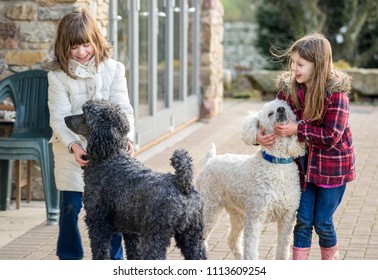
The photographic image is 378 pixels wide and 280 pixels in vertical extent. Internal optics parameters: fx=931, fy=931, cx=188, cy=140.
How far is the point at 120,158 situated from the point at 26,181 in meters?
3.11

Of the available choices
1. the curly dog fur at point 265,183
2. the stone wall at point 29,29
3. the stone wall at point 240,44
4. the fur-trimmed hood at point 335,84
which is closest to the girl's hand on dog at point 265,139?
the curly dog fur at point 265,183

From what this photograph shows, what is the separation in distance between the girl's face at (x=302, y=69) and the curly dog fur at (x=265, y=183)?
18 centimetres

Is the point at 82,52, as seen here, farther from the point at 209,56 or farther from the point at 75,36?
the point at 209,56

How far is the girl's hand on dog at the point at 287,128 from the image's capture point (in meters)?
5.29

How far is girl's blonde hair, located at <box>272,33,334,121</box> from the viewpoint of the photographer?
17.5 ft

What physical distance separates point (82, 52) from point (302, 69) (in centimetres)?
136

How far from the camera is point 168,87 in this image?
12.2 m

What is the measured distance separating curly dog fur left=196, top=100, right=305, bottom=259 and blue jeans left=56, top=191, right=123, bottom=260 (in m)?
0.79

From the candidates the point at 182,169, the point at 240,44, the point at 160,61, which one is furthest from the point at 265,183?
the point at 240,44

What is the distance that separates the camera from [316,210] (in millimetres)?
5488

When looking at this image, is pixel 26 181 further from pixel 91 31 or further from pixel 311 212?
pixel 311 212

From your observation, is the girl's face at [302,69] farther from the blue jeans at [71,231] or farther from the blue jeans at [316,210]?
the blue jeans at [71,231]

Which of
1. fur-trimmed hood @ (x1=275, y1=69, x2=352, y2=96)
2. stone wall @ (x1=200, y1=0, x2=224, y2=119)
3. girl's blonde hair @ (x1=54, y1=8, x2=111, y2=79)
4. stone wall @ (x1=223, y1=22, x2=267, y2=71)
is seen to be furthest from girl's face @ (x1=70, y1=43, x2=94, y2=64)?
stone wall @ (x1=223, y1=22, x2=267, y2=71)
